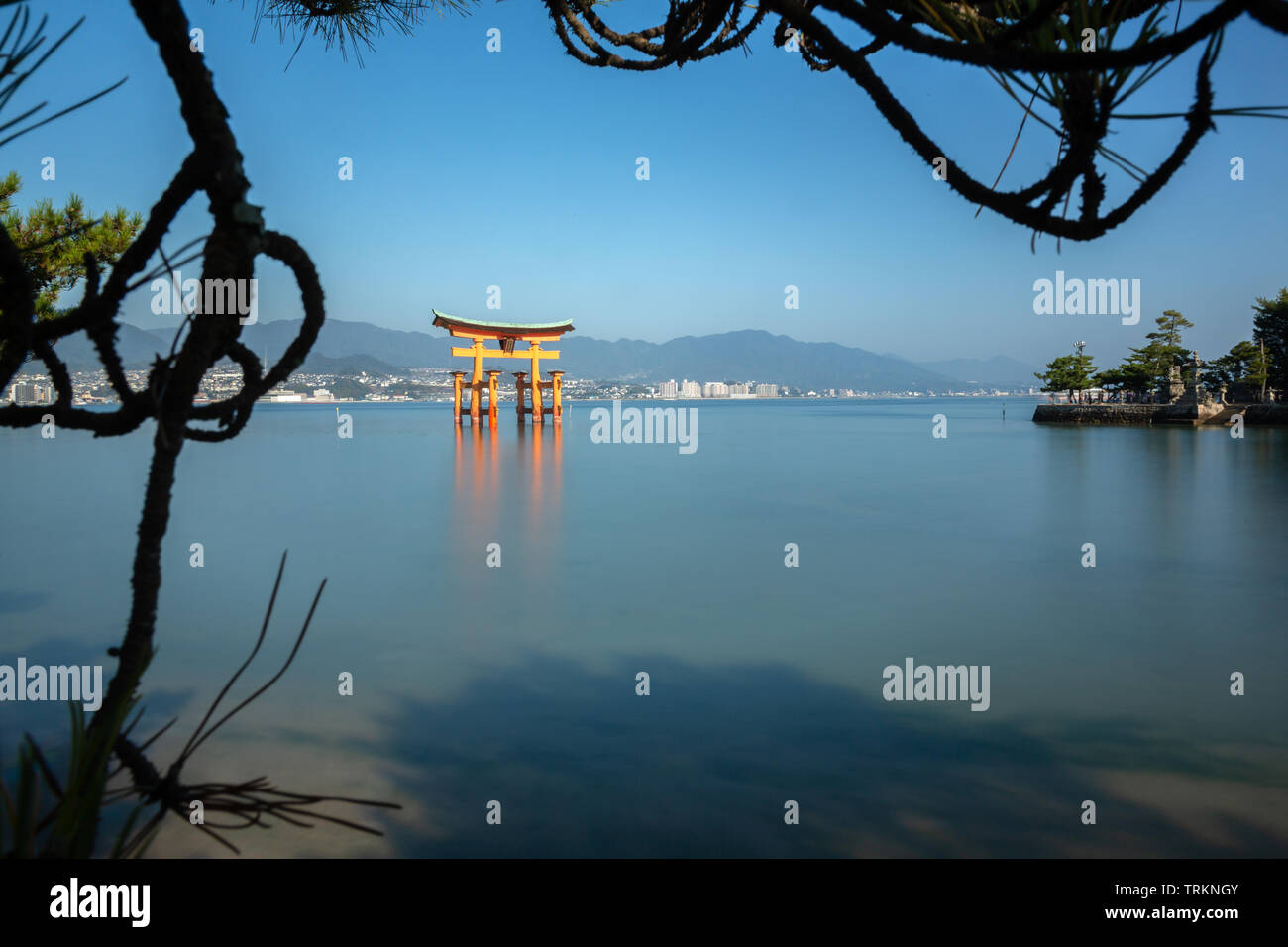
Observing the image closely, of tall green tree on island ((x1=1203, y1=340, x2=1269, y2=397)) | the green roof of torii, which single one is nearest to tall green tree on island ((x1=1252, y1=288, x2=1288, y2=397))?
tall green tree on island ((x1=1203, y1=340, x2=1269, y2=397))

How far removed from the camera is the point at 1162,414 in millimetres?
34719

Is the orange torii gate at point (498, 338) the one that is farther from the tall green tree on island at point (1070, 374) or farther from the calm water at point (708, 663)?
the tall green tree on island at point (1070, 374)

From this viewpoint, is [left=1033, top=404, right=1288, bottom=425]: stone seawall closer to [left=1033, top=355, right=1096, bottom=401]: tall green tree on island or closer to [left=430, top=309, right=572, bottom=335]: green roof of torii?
[left=1033, top=355, right=1096, bottom=401]: tall green tree on island

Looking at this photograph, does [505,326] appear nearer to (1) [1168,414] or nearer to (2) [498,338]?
(2) [498,338]

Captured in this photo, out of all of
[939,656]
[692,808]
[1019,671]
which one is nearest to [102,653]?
[692,808]

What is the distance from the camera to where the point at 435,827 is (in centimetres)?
275

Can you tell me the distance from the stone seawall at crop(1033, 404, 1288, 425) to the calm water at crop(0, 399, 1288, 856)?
26162mm

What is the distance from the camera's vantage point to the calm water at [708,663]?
2830 mm

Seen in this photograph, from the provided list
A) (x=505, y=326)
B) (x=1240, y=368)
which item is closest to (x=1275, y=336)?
(x=1240, y=368)

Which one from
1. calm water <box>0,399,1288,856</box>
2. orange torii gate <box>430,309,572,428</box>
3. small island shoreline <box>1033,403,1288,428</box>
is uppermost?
orange torii gate <box>430,309,572,428</box>

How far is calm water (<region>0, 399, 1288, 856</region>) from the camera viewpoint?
2.83 m

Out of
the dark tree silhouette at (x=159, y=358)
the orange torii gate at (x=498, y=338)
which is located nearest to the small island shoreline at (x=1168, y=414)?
the orange torii gate at (x=498, y=338)
